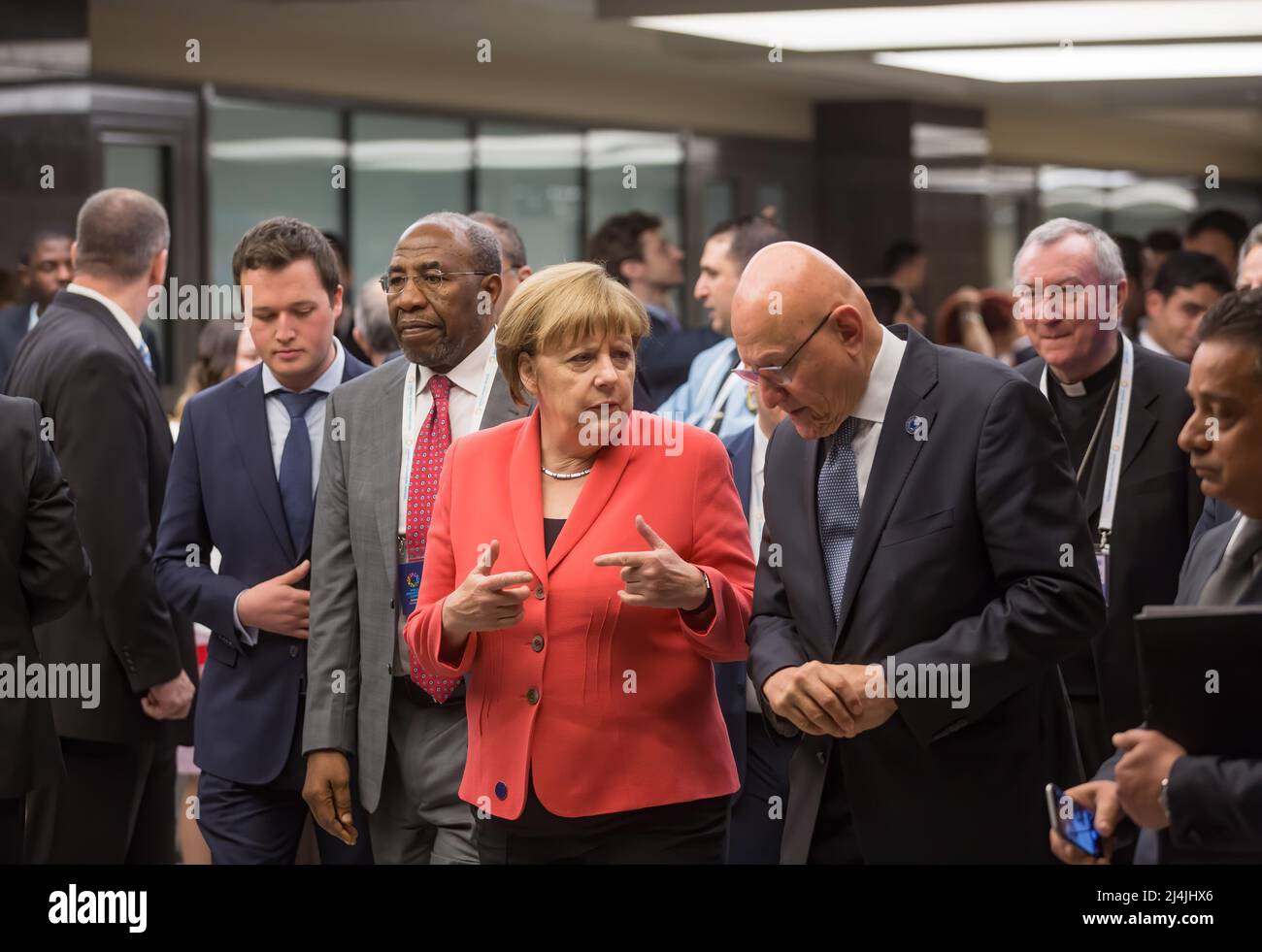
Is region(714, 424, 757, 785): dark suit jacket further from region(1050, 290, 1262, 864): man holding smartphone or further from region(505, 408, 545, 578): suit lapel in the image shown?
region(1050, 290, 1262, 864): man holding smartphone

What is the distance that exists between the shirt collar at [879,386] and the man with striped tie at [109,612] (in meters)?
2.24

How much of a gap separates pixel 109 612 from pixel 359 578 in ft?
3.60

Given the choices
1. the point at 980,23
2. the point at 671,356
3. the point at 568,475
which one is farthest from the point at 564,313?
the point at 980,23

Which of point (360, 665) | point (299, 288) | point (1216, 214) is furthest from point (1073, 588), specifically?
point (1216, 214)

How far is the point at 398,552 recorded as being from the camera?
368cm

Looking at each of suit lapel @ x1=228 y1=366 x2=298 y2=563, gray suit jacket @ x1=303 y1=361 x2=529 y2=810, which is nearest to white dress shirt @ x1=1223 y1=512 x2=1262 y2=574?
gray suit jacket @ x1=303 y1=361 x2=529 y2=810

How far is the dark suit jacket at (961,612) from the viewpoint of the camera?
2.87 metres

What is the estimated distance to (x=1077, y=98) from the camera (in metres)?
14.9

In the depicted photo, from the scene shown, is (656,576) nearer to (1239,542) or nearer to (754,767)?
(1239,542)

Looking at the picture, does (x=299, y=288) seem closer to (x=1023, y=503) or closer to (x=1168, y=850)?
(x=1023, y=503)

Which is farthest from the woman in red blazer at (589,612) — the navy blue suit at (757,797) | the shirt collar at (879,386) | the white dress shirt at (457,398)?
the navy blue suit at (757,797)

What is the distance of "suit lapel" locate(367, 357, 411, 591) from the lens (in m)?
3.66

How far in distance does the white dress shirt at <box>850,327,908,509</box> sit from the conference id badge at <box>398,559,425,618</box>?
1.08m

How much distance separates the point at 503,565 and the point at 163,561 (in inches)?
53.2
